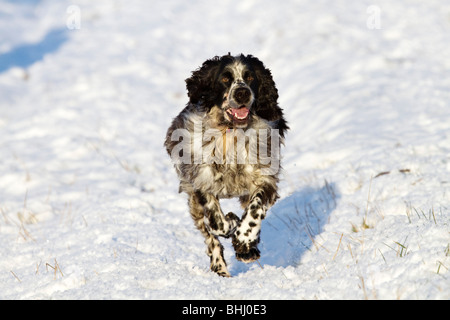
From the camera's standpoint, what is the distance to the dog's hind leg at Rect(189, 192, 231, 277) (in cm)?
Result: 392

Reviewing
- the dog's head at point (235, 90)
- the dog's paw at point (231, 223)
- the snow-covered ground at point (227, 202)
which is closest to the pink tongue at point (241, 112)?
the dog's head at point (235, 90)

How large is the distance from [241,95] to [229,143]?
39 cm

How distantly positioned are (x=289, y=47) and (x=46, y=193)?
7.95 m

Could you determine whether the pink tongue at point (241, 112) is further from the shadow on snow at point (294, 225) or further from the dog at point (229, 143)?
the shadow on snow at point (294, 225)

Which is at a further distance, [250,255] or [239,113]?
[239,113]

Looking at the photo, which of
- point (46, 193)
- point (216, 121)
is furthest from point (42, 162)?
point (216, 121)

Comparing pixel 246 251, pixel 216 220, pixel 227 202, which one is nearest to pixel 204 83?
pixel 216 220

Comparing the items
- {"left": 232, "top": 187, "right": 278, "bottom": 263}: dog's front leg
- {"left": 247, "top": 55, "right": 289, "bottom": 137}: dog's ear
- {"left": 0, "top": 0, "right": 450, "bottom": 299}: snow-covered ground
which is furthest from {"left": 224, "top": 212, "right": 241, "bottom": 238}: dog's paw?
{"left": 247, "top": 55, "right": 289, "bottom": 137}: dog's ear

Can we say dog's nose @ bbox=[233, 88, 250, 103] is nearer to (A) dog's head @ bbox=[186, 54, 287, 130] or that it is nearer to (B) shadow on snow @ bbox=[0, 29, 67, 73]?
(A) dog's head @ bbox=[186, 54, 287, 130]

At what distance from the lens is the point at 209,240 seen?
4.11 m

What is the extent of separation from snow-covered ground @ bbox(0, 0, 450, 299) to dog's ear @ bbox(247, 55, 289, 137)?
107cm

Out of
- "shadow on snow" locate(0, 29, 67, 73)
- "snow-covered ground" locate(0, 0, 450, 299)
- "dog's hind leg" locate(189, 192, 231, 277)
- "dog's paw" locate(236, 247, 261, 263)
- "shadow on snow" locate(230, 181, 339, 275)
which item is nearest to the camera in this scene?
"snow-covered ground" locate(0, 0, 450, 299)

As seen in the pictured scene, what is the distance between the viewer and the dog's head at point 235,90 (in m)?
3.82

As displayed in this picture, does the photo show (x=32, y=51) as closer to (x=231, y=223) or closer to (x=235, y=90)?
(x=235, y=90)
